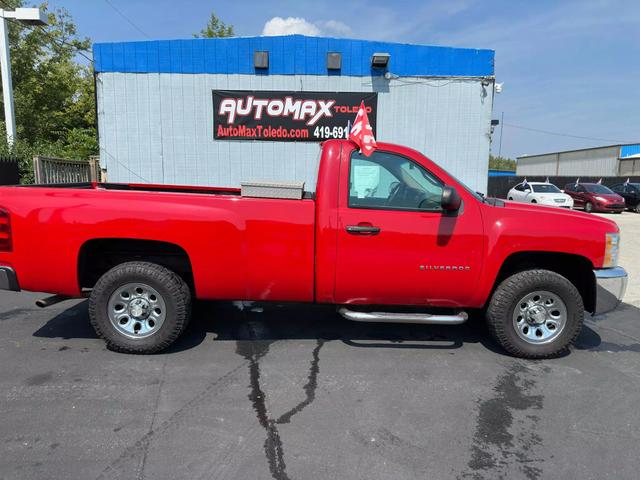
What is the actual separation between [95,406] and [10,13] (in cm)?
1284

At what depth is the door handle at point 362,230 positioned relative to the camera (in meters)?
3.91

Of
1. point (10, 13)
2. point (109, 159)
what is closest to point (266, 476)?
point (109, 159)

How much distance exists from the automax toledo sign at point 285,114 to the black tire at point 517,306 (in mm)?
7210

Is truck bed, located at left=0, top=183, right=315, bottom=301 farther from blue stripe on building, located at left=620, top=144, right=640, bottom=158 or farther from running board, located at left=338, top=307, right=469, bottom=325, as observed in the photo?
blue stripe on building, located at left=620, top=144, right=640, bottom=158

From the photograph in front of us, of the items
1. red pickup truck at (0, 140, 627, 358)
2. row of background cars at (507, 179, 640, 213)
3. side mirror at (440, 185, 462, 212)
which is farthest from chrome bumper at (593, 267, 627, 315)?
row of background cars at (507, 179, 640, 213)

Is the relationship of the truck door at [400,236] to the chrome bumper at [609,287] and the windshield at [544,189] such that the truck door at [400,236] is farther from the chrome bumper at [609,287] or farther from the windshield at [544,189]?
the windshield at [544,189]

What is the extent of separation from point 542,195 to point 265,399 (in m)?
20.0

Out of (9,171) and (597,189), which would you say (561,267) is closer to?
(9,171)

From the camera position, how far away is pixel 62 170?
11828 millimetres

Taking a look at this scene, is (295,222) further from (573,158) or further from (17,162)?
(573,158)

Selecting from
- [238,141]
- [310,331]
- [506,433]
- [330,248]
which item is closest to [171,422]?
[330,248]

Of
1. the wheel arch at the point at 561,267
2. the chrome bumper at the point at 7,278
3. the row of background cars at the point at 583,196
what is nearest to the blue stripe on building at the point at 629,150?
the row of background cars at the point at 583,196

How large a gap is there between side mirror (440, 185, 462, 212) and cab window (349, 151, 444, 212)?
0.14 meters

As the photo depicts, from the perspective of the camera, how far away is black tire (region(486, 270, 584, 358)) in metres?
4.06
